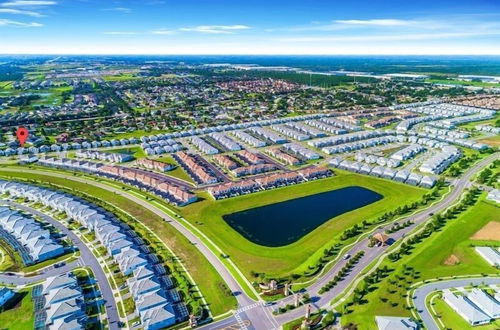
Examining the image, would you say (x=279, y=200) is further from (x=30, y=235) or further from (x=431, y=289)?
(x=30, y=235)

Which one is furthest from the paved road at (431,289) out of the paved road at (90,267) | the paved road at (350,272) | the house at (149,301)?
the paved road at (90,267)

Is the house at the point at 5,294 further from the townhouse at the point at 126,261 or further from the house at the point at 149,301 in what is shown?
the house at the point at 149,301

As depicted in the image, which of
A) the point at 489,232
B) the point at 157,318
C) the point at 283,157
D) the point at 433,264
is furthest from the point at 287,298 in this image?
the point at 283,157

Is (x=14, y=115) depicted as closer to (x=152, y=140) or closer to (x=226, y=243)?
(x=152, y=140)

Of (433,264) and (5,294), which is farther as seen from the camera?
(433,264)

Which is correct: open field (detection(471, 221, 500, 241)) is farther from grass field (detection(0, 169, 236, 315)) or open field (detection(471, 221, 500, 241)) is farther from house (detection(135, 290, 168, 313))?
house (detection(135, 290, 168, 313))

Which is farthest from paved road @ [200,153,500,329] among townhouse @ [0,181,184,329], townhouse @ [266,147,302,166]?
townhouse @ [266,147,302,166]
